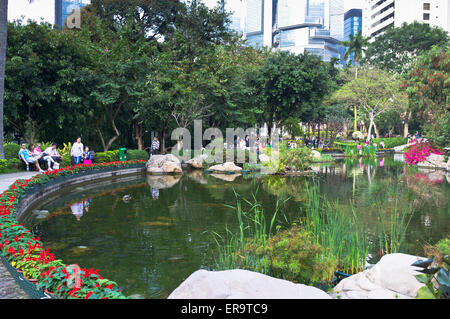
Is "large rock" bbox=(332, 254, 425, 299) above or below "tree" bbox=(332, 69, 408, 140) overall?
below

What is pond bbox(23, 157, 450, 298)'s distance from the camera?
20.7 feet

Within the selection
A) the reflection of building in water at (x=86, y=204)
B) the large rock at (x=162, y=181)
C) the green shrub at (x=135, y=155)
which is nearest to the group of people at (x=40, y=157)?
the large rock at (x=162, y=181)

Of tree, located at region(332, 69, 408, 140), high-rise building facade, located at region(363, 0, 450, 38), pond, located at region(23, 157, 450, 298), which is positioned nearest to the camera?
pond, located at region(23, 157, 450, 298)

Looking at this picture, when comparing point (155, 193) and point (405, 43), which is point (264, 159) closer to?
point (155, 193)

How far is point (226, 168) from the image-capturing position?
20031 millimetres

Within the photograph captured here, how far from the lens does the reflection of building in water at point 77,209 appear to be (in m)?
9.74

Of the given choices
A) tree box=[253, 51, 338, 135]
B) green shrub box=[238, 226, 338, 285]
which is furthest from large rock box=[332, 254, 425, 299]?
tree box=[253, 51, 338, 135]

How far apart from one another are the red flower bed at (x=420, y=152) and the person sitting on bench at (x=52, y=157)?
19880 mm

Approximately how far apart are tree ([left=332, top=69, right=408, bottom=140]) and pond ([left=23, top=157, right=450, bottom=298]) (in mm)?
24685

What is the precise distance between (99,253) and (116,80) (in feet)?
49.3

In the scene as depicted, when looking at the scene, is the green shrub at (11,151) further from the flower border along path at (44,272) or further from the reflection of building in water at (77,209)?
the flower border along path at (44,272)

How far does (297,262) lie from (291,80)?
22.3 meters

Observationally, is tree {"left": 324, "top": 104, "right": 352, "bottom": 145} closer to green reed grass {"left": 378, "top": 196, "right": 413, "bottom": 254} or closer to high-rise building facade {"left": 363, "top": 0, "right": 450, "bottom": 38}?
high-rise building facade {"left": 363, "top": 0, "right": 450, "bottom": 38}
